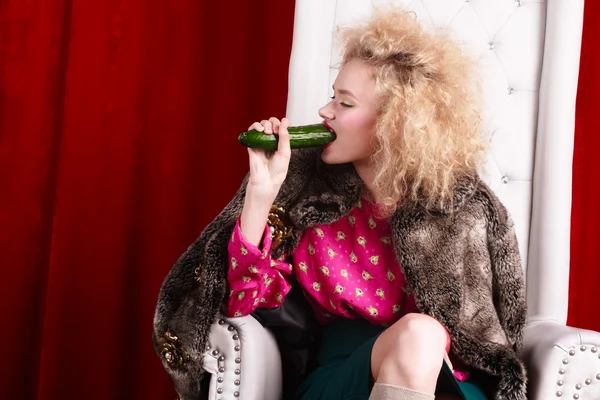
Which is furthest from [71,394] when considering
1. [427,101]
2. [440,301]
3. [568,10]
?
[568,10]

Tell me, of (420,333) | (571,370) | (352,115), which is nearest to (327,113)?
(352,115)

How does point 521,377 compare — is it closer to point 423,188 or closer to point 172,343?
point 423,188

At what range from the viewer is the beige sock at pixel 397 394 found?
1.09 meters

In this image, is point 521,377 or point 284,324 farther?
point 284,324

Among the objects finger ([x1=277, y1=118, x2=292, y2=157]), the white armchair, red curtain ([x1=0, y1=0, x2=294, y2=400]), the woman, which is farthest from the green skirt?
red curtain ([x1=0, y1=0, x2=294, y2=400])

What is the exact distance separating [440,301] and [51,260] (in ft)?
3.47

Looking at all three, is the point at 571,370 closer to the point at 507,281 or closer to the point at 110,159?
the point at 507,281

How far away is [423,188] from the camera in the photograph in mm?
1415

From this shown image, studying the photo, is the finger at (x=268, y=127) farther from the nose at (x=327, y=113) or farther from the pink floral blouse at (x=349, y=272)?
the pink floral blouse at (x=349, y=272)

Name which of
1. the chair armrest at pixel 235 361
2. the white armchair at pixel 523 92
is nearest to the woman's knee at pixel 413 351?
the chair armrest at pixel 235 361

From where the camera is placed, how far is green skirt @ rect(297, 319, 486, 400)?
123cm

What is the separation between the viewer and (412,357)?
1124 millimetres

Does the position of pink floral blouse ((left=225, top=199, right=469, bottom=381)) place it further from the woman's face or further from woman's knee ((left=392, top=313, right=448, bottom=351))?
woman's knee ((left=392, top=313, right=448, bottom=351))

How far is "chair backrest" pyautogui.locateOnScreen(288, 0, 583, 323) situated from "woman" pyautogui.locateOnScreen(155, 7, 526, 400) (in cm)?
33
